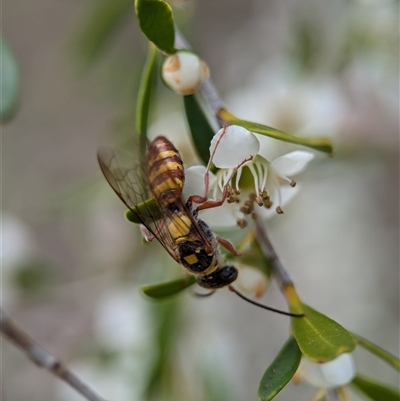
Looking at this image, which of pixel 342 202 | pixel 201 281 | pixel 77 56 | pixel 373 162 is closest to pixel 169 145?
pixel 201 281

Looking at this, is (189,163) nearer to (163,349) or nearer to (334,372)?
(163,349)

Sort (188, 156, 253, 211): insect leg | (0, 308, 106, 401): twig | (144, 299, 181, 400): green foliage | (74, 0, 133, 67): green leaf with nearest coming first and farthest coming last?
(188, 156, 253, 211): insect leg < (0, 308, 106, 401): twig < (144, 299, 181, 400): green foliage < (74, 0, 133, 67): green leaf

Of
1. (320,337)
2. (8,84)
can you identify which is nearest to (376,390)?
(320,337)

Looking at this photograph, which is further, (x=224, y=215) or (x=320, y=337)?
(x=224, y=215)

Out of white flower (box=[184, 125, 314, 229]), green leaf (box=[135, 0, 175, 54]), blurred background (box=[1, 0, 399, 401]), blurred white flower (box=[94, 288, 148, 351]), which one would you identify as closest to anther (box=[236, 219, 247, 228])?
white flower (box=[184, 125, 314, 229])

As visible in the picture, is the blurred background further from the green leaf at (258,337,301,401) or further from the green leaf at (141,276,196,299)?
the green leaf at (258,337,301,401)

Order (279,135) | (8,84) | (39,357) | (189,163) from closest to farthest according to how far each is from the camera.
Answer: (279,135) → (39,357) → (8,84) → (189,163)

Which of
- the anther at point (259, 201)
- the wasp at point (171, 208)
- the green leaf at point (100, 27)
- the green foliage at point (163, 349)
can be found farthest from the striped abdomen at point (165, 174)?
the green leaf at point (100, 27)

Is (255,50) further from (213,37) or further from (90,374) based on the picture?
(90,374)
